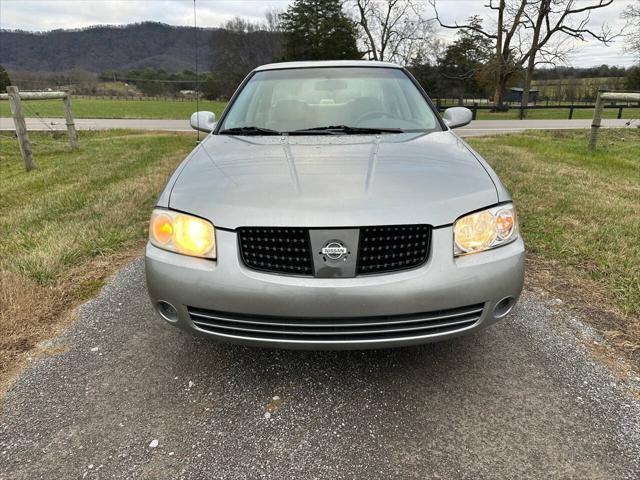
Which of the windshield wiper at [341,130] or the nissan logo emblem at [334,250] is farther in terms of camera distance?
the windshield wiper at [341,130]

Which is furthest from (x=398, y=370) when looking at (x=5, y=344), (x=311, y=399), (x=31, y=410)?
(x=5, y=344)

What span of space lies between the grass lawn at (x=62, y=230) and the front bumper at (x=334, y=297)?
1.17m

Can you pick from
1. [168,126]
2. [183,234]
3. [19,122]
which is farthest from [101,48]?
[183,234]

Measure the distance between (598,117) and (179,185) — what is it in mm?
8960

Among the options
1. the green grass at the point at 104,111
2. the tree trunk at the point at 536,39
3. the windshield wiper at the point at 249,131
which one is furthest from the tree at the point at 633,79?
the windshield wiper at the point at 249,131

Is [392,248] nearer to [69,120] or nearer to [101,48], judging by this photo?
[69,120]

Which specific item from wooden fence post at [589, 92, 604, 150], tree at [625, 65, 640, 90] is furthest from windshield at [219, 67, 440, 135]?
tree at [625, 65, 640, 90]

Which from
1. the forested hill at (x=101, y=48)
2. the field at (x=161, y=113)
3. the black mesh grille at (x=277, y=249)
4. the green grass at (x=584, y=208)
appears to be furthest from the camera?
the forested hill at (x=101, y=48)

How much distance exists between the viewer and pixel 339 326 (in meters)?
1.81

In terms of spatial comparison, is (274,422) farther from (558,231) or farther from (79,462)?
(558,231)

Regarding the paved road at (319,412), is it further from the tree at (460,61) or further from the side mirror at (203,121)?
the tree at (460,61)

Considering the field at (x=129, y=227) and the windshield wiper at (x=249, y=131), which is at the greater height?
the windshield wiper at (x=249, y=131)

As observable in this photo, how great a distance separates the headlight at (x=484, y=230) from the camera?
1883 millimetres

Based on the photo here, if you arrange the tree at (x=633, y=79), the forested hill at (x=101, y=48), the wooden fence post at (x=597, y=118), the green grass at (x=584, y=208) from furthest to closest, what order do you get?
the forested hill at (x=101, y=48) < the tree at (x=633, y=79) < the wooden fence post at (x=597, y=118) < the green grass at (x=584, y=208)
